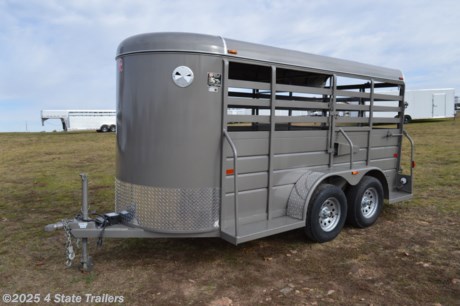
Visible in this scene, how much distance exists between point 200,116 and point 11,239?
123 inches

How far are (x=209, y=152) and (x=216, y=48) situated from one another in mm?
1044

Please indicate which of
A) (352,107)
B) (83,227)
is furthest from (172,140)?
(352,107)

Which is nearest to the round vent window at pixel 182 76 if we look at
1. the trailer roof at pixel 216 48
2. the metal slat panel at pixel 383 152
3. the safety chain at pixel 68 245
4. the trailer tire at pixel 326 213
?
the trailer roof at pixel 216 48

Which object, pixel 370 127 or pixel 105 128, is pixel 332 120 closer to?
pixel 370 127

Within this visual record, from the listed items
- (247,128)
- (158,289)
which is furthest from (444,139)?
(158,289)

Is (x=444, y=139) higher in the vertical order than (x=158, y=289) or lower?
higher

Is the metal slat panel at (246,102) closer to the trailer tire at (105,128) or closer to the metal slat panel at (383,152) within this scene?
the metal slat panel at (383,152)

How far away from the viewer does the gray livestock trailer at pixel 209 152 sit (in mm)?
3760

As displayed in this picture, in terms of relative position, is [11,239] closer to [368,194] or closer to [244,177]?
[244,177]

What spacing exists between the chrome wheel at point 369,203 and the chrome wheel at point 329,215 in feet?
2.22

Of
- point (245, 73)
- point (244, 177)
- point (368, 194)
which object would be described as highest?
point (245, 73)

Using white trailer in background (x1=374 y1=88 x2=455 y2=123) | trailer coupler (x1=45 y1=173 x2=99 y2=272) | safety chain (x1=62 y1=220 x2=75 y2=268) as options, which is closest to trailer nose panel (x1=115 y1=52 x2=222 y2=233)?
trailer coupler (x1=45 y1=173 x2=99 y2=272)

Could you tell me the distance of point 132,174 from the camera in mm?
3992

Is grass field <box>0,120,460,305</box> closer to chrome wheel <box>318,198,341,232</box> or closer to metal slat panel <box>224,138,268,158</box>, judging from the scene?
chrome wheel <box>318,198,341,232</box>
